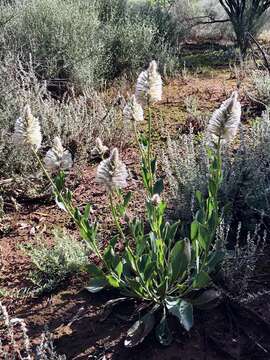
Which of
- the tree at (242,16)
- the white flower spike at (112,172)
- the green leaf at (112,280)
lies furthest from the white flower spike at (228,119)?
the tree at (242,16)

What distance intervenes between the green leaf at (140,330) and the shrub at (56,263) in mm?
598

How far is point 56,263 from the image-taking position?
259cm

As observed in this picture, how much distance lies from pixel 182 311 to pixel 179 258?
0.23 metres

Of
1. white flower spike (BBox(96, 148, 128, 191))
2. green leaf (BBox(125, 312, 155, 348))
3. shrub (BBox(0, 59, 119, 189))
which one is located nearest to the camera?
white flower spike (BBox(96, 148, 128, 191))

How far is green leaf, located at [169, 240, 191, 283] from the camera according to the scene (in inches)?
81.2

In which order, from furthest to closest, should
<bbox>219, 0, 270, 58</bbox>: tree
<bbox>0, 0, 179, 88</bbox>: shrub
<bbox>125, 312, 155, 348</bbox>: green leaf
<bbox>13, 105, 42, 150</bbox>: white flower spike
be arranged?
1. <bbox>219, 0, 270, 58</bbox>: tree
2. <bbox>0, 0, 179, 88</bbox>: shrub
3. <bbox>125, 312, 155, 348</bbox>: green leaf
4. <bbox>13, 105, 42, 150</bbox>: white flower spike

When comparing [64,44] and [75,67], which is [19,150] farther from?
[64,44]

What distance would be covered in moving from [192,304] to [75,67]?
12.1ft

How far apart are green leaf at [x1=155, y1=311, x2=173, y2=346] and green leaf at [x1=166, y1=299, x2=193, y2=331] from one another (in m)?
0.06

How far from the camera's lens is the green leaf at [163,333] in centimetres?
210

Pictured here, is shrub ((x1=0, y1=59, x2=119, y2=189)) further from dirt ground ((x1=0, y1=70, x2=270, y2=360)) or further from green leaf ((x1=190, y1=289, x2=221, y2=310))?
green leaf ((x1=190, y1=289, x2=221, y2=310))

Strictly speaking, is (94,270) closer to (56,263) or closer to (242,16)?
(56,263)

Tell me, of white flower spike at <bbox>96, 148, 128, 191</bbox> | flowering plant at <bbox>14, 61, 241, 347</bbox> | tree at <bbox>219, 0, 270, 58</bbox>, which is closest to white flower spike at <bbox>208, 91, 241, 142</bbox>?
flowering plant at <bbox>14, 61, 241, 347</bbox>

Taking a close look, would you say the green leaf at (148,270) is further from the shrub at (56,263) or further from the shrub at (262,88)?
the shrub at (262,88)
